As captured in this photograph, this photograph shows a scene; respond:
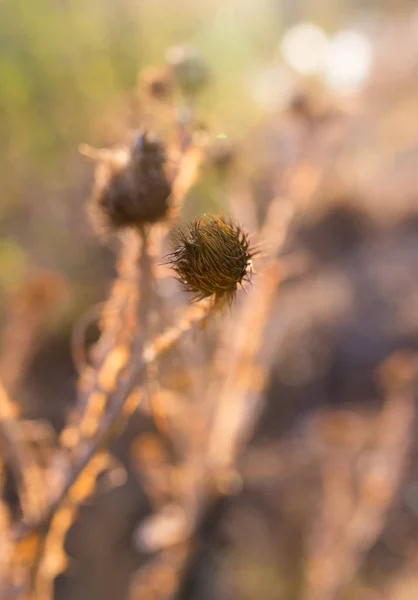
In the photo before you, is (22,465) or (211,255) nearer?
(211,255)

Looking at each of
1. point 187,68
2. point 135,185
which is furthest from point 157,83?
point 135,185

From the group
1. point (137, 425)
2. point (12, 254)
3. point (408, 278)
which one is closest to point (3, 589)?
point (12, 254)

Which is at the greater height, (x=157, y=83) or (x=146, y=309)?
(x=157, y=83)

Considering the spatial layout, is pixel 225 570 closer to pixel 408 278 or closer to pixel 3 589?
pixel 3 589

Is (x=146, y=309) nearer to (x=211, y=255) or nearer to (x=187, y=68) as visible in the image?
(x=211, y=255)

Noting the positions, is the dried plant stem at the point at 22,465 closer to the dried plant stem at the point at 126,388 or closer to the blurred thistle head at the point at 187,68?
the dried plant stem at the point at 126,388

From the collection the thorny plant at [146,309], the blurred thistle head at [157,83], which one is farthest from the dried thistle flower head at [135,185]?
the blurred thistle head at [157,83]
